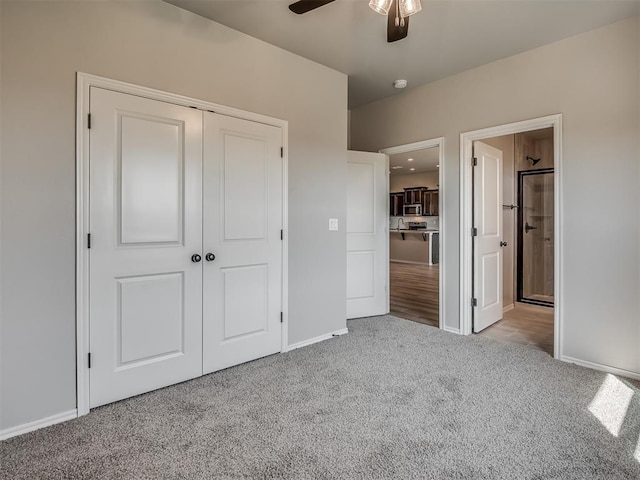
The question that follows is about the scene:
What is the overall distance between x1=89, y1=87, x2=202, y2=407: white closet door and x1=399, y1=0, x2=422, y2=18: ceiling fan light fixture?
59.1 inches

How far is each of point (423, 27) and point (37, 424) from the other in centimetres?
363

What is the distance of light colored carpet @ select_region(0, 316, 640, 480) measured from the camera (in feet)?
5.14

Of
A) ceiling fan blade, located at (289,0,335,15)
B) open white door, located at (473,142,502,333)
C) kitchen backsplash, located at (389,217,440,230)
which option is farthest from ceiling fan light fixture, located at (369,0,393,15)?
kitchen backsplash, located at (389,217,440,230)

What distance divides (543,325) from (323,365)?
8.87 ft

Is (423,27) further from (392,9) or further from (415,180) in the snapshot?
(415,180)

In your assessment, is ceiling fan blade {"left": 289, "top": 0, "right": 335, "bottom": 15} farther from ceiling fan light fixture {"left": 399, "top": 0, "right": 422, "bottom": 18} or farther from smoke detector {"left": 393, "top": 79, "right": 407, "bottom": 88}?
smoke detector {"left": 393, "top": 79, "right": 407, "bottom": 88}

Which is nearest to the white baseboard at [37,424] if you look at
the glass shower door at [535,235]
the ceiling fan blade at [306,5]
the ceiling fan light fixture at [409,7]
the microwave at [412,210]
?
the ceiling fan blade at [306,5]

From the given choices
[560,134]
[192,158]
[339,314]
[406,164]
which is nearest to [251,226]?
[192,158]

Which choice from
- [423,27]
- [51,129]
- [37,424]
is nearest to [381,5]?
[423,27]

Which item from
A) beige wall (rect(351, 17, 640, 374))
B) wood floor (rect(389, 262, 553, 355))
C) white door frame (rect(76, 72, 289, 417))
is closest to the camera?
white door frame (rect(76, 72, 289, 417))

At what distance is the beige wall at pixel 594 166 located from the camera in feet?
8.24

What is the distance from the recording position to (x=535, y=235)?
528cm

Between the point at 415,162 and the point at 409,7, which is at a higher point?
Answer: the point at 415,162

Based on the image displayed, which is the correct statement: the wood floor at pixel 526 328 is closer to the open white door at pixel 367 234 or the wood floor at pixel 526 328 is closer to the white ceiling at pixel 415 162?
the open white door at pixel 367 234
